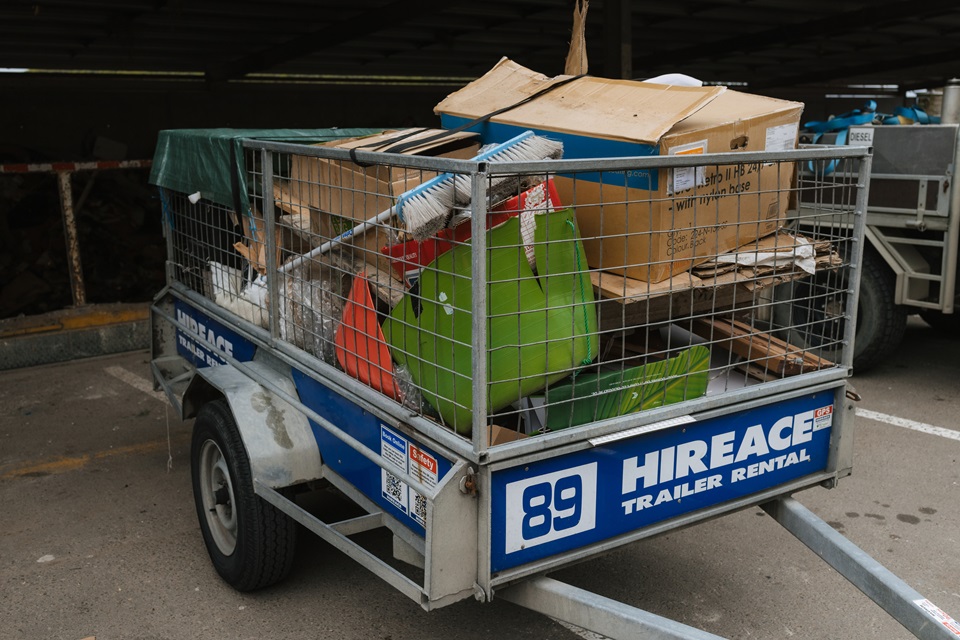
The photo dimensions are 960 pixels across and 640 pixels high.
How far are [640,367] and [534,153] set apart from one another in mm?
712

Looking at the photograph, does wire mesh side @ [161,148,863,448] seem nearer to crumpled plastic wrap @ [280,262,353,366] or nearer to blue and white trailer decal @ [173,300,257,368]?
crumpled plastic wrap @ [280,262,353,366]

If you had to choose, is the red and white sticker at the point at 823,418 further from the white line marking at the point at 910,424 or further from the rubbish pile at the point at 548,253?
the white line marking at the point at 910,424

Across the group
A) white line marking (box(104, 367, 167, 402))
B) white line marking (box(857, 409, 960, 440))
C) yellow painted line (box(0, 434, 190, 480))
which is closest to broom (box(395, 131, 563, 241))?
yellow painted line (box(0, 434, 190, 480))

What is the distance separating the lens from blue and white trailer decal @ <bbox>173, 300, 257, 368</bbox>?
368 centimetres

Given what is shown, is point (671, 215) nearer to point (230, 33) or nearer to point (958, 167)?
point (958, 167)

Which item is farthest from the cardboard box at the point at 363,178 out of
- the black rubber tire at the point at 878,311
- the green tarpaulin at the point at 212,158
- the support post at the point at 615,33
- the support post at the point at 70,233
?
the support post at the point at 615,33

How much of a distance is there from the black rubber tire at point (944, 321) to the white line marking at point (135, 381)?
19.6 feet

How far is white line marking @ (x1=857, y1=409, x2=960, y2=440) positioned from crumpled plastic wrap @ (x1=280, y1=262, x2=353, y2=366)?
3.78 meters

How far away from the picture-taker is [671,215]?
2674 mm

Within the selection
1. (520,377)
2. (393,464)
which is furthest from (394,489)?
(520,377)

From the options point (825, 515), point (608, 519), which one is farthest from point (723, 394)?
point (825, 515)

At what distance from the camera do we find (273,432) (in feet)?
9.98

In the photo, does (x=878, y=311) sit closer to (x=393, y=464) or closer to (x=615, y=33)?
(x=615, y=33)

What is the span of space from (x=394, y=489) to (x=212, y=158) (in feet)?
5.80
